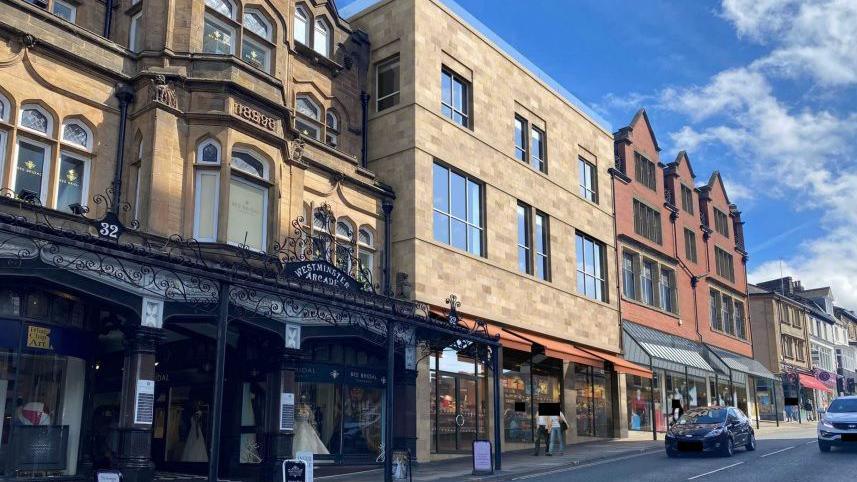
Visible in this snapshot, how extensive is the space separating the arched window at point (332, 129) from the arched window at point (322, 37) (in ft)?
5.99

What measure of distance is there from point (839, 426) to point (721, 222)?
3065 cm

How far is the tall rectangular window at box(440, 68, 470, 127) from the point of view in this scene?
80.2 ft

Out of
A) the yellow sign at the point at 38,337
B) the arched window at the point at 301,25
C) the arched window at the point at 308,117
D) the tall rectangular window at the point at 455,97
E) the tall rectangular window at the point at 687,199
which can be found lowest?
the yellow sign at the point at 38,337

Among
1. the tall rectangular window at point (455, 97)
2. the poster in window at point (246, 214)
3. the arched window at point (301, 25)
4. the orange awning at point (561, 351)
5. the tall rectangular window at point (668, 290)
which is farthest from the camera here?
the tall rectangular window at point (668, 290)

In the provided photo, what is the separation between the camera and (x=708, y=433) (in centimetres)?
2045

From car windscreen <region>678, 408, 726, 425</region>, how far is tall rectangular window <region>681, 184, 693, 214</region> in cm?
2341

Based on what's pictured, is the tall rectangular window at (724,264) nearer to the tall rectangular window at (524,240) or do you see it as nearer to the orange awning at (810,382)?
the orange awning at (810,382)

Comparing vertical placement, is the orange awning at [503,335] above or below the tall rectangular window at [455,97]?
below

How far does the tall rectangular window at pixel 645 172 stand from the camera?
38375mm

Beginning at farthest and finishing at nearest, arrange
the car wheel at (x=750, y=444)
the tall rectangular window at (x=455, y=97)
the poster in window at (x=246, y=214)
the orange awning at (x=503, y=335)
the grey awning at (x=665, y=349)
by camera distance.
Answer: the grey awning at (x=665, y=349)
the tall rectangular window at (x=455, y=97)
the car wheel at (x=750, y=444)
the orange awning at (x=503, y=335)
the poster in window at (x=246, y=214)

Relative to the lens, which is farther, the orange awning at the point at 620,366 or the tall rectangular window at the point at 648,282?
the tall rectangular window at the point at 648,282

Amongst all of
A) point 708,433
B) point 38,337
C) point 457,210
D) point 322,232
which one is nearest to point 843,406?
point 708,433

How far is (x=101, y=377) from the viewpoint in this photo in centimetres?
1595

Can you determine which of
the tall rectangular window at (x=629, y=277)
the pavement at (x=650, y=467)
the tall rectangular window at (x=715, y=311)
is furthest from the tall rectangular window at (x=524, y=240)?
the tall rectangular window at (x=715, y=311)
